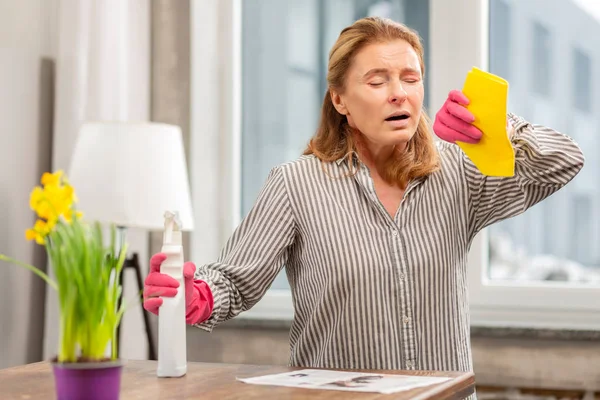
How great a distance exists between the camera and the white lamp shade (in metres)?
2.36

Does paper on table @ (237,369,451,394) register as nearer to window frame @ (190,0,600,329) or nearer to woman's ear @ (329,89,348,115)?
woman's ear @ (329,89,348,115)

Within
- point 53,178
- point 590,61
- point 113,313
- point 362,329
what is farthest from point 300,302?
point 590,61

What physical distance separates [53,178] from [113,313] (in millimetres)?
190

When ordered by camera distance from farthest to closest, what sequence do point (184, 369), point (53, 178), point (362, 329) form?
point (362, 329) < point (184, 369) < point (53, 178)

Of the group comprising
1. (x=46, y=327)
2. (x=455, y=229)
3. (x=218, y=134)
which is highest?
(x=218, y=134)

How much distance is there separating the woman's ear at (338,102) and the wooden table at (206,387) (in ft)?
1.93

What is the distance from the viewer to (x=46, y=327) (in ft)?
8.82

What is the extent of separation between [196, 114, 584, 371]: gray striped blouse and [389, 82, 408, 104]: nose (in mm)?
156

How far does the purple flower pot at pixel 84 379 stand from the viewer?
3.20 feet

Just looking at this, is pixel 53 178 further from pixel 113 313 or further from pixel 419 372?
pixel 419 372

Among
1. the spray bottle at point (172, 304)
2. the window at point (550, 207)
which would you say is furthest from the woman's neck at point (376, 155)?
the window at point (550, 207)

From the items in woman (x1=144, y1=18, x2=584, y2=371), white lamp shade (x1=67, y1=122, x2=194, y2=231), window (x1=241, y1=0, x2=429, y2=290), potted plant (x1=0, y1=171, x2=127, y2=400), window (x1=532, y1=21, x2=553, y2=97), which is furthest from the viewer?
window (x1=241, y1=0, x2=429, y2=290)

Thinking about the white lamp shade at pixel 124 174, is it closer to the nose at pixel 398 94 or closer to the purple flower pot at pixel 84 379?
the nose at pixel 398 94

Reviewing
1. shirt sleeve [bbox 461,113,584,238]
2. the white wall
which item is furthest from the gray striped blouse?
the white wall
